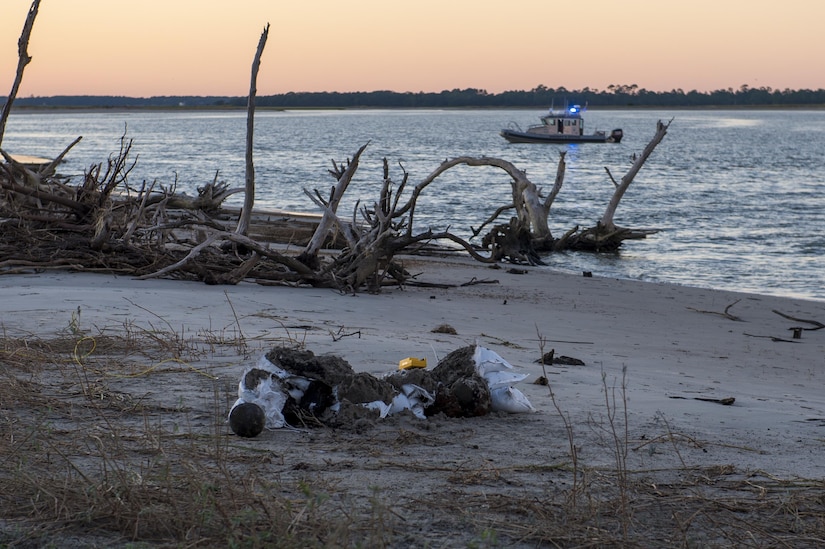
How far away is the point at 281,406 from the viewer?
403 centimetres

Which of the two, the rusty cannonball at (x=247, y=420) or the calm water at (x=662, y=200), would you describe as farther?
the calm water at (x=662, y=200)

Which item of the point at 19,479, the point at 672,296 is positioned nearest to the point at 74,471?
the point at 19,479

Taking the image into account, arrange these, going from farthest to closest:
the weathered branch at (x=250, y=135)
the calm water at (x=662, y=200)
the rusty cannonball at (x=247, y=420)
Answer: the calm water at (x=662, y=200), the weathered branch at (x=250, y=135), the rusty cannonball at (x=247, y=420)

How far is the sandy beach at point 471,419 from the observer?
298 centimetres

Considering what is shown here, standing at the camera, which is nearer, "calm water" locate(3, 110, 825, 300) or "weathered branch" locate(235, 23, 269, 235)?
"weathered branch" locate(235, 23, 269, 235)

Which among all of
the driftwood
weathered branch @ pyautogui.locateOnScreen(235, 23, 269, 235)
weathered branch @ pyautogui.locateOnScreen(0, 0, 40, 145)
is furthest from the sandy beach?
weathered branch @ pyautogui.locateOnScreen(0, 0, 40, 145)

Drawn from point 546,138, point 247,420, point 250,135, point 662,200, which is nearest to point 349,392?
point 247,420

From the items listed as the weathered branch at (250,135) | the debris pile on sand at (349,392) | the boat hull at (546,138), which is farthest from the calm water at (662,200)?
the boat hull at (546,138)

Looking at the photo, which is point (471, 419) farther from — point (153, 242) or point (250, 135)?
point (153, 242)

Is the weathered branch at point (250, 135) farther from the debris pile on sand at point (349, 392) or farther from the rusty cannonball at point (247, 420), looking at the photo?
the rusty cannonball at point (247, 420)

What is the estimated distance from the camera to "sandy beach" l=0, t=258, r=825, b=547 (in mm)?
2982

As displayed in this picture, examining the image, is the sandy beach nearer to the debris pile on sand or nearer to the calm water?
the debris pile on sand

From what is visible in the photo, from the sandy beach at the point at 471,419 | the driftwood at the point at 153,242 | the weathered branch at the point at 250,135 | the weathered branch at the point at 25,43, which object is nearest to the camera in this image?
the sandy beach at the point at 471,419

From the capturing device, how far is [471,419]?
4223 mm
